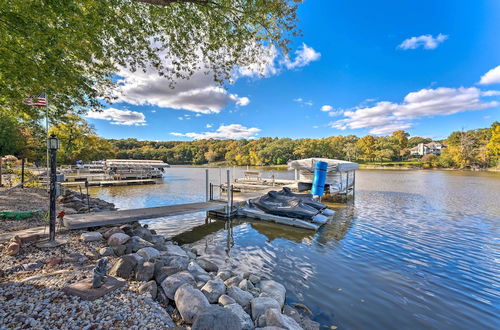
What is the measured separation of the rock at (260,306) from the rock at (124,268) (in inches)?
76.1

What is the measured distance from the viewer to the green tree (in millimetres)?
4076

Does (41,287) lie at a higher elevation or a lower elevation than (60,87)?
lower

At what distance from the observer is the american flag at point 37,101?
5.79 meters

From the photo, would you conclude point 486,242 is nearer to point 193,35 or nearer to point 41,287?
point 41,287

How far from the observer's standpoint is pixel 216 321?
229 cm

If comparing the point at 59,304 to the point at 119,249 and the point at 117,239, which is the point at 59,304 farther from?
the point at 117,239

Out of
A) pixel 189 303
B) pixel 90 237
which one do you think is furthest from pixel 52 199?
pixel 189 303

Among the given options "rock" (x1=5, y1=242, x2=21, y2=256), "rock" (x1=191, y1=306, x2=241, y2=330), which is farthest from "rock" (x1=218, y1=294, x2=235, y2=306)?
"rock" (x1=5, y1=242, x2=21, y2=256)

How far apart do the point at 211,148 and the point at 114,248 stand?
86741 mm

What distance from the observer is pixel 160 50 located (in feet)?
24.1

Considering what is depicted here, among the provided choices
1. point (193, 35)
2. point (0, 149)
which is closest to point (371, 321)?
point (193, 35)

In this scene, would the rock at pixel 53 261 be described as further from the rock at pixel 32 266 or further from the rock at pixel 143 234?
the rock at pixel 143 234

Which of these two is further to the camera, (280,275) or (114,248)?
(280,275)

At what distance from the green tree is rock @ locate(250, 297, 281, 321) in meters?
5.85
